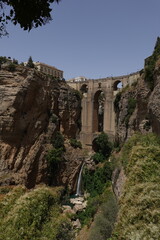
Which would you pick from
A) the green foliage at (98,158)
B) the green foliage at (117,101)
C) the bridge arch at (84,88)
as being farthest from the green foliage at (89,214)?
the bridge arch at (84,88)

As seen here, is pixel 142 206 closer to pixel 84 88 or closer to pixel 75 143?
pixel 75 143

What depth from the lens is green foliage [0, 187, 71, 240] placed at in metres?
9.60

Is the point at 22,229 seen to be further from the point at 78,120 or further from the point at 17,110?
the point at 78,120

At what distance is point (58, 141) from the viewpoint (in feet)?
105

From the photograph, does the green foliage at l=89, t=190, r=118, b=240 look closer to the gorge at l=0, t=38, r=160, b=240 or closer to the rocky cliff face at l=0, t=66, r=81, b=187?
the gorge at l=0, t=38, r=160, b=240

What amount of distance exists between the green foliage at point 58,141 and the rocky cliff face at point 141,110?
7793mm

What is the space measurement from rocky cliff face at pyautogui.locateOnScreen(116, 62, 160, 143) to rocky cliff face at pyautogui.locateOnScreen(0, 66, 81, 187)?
33.3 feet

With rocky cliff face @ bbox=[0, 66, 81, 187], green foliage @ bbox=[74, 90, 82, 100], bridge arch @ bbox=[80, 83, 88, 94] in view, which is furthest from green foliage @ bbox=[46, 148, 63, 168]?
bridge arch @ bbox=[80, 83, 88, 94]

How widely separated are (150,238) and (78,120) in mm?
33160

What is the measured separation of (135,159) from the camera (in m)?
11.2

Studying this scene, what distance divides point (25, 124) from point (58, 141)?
5.59 meters

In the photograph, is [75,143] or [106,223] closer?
[106,223]

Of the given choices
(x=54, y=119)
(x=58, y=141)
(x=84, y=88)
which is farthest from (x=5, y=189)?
(x=84, y=88)

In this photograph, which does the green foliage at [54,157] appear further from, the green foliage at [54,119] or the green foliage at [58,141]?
the green foliage at [54,119]
